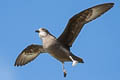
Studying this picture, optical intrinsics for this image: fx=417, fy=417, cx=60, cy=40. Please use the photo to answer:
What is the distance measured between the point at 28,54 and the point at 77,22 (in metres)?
3.94

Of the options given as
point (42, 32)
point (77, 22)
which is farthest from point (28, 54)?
point (77, 22)

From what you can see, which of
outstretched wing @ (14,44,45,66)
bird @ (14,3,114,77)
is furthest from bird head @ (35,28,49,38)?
outstretched wing @ (14,44,45,66)

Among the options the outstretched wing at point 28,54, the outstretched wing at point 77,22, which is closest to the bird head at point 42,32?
the outstretched wing at point 77,22

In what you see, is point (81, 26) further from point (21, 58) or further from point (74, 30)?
point (21, 58)

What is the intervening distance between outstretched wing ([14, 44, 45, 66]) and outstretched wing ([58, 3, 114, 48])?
76.2 inches

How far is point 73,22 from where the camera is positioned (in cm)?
2028

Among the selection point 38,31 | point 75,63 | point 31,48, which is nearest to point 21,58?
point 31,48

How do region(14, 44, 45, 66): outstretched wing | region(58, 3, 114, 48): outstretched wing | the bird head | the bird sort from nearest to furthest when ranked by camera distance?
the bird, the bird head, region(58, 3, 114, 48): outstretched wing, region(14, 44, 45, 66): outstretched wing

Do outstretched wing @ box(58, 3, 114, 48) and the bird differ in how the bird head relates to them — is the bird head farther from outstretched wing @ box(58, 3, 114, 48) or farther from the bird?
outstretched wing @ box(58, 3, 114, 48)

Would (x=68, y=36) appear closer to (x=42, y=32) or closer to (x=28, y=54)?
(x=42, y=32)

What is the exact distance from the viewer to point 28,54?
74.8 ft

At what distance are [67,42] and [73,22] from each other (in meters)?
1.04

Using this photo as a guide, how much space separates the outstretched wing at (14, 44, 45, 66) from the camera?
870 inches

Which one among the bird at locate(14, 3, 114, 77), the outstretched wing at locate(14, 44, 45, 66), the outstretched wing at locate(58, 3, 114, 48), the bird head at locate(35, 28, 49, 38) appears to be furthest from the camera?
the outstretched wing at locate(14, 44, 45, 66)
